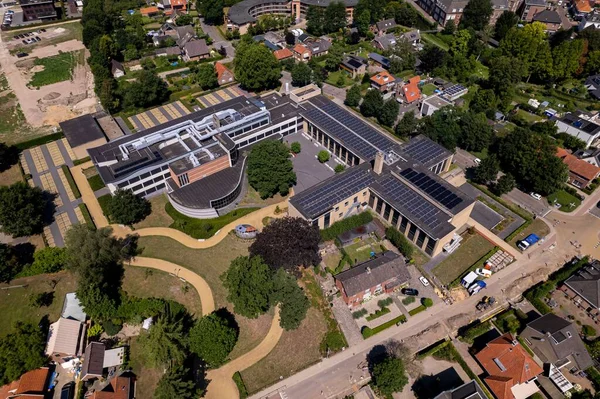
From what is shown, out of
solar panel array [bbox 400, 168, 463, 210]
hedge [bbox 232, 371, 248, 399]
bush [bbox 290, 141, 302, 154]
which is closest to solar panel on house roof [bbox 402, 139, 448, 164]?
solar panel array [bbox 400, 168, 463, 210]

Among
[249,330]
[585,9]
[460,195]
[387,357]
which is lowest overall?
[249,330]

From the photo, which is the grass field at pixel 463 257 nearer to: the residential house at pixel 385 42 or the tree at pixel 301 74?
the tree at pixel 301 74

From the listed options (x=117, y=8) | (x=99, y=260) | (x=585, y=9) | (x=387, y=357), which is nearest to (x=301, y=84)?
(x=99, y=260)

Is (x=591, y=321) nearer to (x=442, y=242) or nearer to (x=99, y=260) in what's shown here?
(x=442, y=242)

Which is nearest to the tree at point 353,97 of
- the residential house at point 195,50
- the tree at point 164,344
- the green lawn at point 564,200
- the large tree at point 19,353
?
the green lawn at point 564,200

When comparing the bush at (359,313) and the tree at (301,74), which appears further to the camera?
the tree at (301,74)

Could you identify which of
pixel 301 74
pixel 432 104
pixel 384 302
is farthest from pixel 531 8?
pixel 384 302

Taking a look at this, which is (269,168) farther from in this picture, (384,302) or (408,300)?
(408,300)
